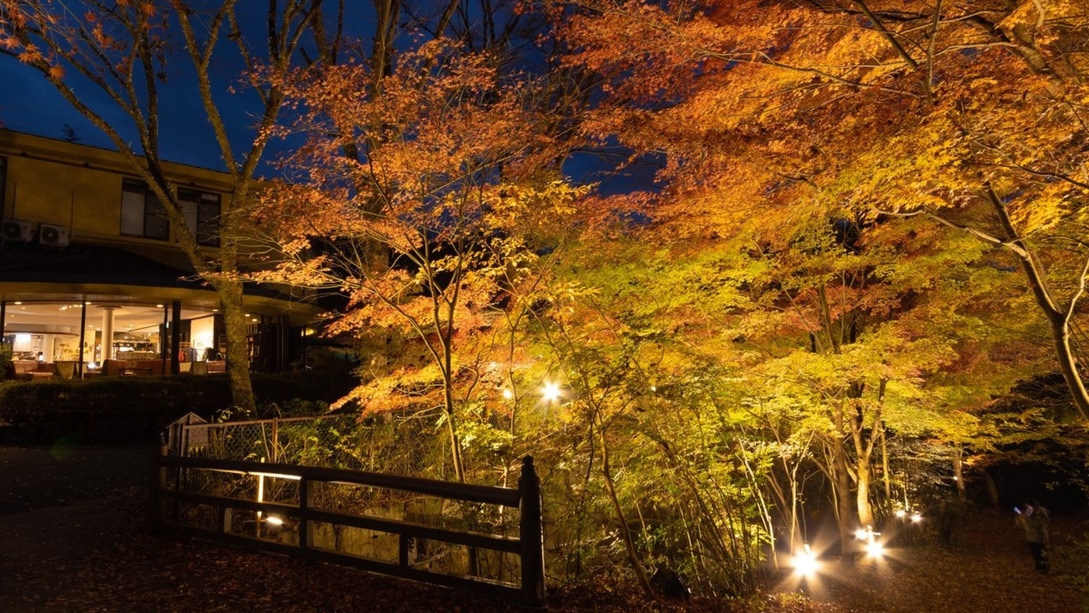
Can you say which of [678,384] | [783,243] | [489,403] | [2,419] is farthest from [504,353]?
[2,419]

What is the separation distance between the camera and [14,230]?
18.0 metres

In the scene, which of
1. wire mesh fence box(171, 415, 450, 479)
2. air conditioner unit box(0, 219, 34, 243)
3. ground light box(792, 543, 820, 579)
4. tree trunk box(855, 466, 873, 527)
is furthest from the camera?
air conditioner unit box(0, 219, 34, 243)

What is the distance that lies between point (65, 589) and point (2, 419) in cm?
1061

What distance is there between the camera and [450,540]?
5.16 m

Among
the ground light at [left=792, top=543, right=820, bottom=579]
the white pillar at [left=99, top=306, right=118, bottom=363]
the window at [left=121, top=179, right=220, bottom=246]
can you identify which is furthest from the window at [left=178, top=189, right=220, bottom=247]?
the ground light at [left=792, top=543, right=820, bottom=579]

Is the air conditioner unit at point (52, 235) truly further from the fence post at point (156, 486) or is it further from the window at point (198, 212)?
the fence post at point (156, 486)

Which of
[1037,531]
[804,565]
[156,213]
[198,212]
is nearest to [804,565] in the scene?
[804,565]

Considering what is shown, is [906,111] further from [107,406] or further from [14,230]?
[14,230]

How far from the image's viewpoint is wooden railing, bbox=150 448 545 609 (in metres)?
4.98

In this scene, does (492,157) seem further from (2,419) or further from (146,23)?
(2,419)

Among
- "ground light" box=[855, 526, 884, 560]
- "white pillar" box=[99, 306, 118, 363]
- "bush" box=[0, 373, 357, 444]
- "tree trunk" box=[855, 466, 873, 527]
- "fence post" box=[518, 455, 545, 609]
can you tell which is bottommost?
"ground light" box=[855, 526, 884, 560]

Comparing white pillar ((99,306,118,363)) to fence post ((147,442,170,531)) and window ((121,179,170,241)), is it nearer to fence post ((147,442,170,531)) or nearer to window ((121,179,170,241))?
window ((121,179,170,241))

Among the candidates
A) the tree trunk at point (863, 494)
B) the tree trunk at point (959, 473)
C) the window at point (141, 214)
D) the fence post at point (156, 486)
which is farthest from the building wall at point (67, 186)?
the tree trunk at point (959, 473)

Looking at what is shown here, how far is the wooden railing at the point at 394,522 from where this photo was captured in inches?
196
